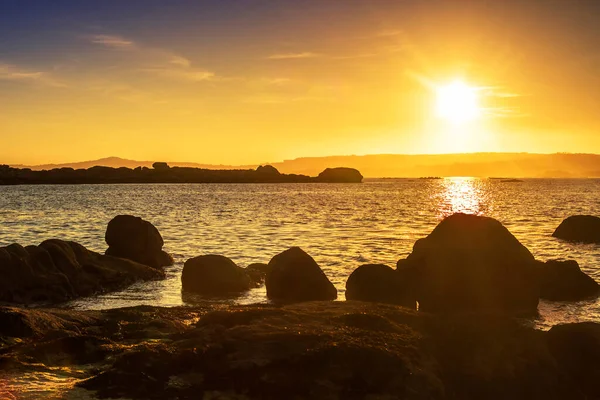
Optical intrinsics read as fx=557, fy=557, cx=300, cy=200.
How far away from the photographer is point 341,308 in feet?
34.2

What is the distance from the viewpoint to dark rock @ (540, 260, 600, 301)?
2022 cm

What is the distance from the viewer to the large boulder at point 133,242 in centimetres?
2659

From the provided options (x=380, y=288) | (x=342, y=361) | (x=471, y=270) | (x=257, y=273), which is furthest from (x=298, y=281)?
(x=342, y=361)

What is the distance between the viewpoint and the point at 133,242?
26.7 meters

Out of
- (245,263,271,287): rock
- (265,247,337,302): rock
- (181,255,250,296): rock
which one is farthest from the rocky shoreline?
(245,263,271,287): rock

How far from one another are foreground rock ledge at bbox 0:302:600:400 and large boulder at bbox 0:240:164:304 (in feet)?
31.0

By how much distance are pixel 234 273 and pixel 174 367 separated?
44.4ft

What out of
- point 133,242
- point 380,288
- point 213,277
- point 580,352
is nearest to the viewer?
point 580,352

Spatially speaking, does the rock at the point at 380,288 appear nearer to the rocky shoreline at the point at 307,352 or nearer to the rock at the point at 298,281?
the rock at the point at 298,281

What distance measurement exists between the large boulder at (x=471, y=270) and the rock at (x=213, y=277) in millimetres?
6757

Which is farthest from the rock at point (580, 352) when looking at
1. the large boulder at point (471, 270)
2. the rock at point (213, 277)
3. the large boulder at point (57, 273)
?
the large boulder at point (57, 273)

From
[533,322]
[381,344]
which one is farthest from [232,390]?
[533,322]

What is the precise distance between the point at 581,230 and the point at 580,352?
3225 cm

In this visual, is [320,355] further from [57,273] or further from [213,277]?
[57,273]
